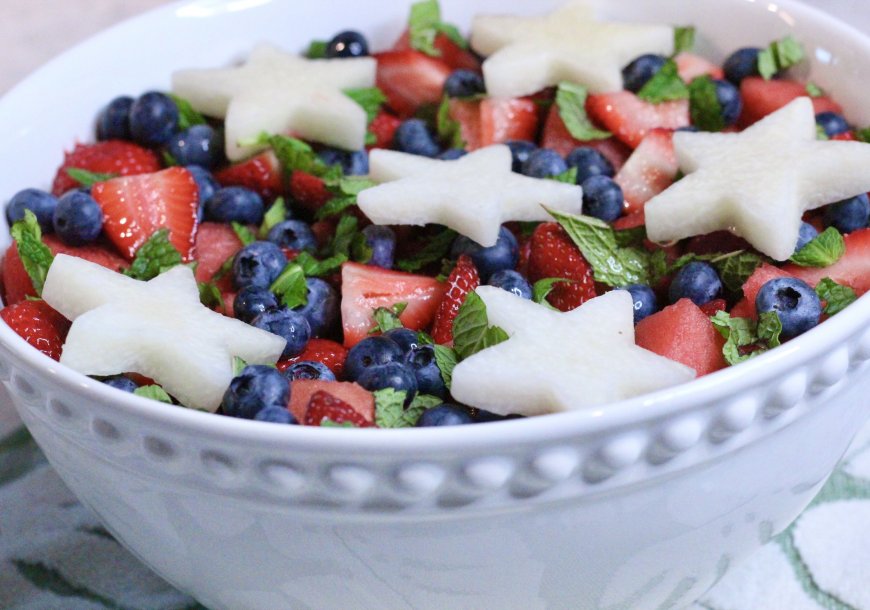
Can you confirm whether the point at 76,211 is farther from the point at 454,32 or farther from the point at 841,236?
the point at 841,236

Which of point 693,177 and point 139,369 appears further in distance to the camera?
point 693,177

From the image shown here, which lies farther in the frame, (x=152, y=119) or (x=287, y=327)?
(x=152, y=119)

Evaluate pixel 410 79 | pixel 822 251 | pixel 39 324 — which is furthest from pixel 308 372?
pixel 410 79

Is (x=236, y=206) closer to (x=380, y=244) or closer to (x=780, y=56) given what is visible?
(x=380, y=244)

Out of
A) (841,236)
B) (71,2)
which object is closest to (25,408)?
(841,236)

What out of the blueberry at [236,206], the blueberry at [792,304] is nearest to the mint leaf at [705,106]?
the blueberry at [792,304]

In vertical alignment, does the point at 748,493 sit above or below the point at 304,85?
below

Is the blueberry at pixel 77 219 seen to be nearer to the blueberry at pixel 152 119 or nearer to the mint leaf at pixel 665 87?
the blueberry at pixel 152 119
